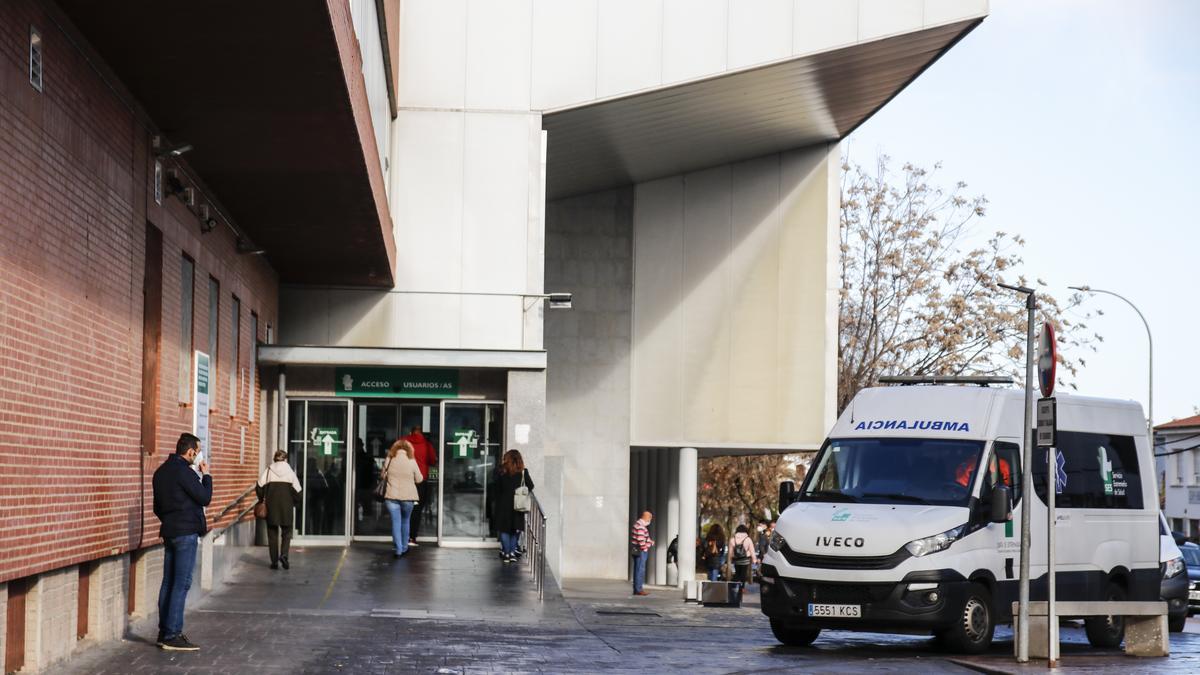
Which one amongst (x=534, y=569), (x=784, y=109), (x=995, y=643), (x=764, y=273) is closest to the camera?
(x=995, y=643)

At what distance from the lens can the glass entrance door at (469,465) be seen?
27.3 meters

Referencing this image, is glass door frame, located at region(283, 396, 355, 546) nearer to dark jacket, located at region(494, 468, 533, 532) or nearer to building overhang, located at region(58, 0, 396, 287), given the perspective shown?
dark jacket, located at region(494, 468, 533, 532)

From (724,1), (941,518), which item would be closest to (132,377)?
(941,518)

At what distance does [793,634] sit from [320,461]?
1333cm

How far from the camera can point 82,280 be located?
12.3 meters

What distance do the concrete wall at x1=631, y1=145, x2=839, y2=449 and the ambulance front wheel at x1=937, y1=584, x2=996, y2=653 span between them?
20.0 m

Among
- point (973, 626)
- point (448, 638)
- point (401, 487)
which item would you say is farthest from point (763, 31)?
point (448, 638)

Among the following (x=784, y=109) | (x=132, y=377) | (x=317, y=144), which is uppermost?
(x=784, y=109)

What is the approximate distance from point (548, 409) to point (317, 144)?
2317 cm

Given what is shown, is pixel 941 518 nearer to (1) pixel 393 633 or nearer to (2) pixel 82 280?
(1) pixel 393 633

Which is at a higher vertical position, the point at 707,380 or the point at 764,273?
the point at 764,273

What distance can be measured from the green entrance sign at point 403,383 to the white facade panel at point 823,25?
8488mm

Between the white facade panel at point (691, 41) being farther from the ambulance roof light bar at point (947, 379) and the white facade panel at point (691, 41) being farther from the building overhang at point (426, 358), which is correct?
the ambulance roof light bar at point (947, 379)

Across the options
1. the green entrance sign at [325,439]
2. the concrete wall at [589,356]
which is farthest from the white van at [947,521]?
the concrete wall at [589,356]
